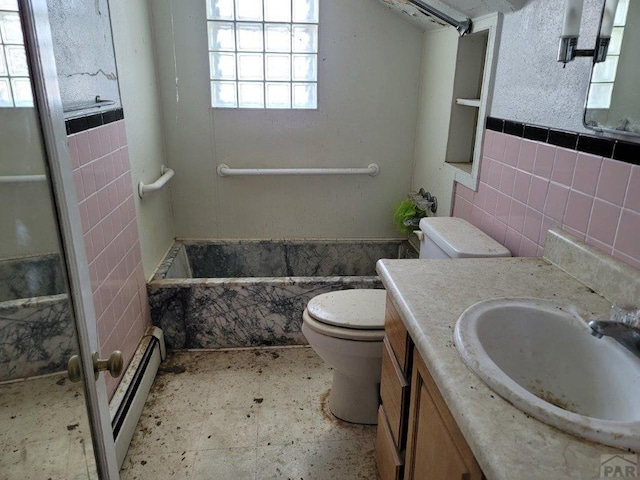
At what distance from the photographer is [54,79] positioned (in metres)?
0.73

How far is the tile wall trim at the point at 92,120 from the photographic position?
141cm

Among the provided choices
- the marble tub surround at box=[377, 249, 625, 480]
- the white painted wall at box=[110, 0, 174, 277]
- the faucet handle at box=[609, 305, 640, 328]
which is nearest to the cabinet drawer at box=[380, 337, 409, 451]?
the marble tub surround at box=[377, 249, 625, 480]

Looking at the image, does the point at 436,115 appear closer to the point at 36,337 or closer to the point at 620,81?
the point at 620,81

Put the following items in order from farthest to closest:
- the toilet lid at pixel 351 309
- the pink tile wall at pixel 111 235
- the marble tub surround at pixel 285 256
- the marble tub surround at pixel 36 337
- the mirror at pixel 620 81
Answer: the marble tub surround at pixel 285 256 < the toilet lid at pixel 351 309 < the pink tile wall at pixel 111 235 < the mirror at pixel 620 81 < the marble tub surround at pixel 36 337

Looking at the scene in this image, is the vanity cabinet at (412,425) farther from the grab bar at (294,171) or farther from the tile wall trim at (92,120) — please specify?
the grab bar at (294,171)

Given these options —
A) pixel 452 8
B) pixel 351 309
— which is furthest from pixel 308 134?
pixel 351 309

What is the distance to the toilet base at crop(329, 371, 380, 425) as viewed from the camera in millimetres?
1771

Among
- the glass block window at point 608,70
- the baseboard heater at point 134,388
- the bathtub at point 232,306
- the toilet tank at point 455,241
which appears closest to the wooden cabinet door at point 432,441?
the toilet tank at point 455,241

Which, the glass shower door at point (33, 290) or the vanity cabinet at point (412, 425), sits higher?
the glass shower door at point (33, 290)

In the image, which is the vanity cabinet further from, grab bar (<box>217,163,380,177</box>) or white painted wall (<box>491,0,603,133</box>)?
grab bar (<box>217,163,380,177</box>)

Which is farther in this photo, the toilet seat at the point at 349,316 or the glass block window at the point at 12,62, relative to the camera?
the toilet seat at the point at 349,316

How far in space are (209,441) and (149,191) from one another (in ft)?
3.93

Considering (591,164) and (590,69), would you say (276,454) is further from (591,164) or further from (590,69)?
(590,69)

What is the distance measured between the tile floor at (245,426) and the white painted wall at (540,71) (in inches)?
52.3
